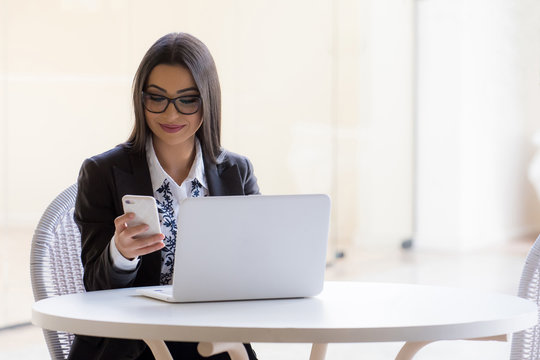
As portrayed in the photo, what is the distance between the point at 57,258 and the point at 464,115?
6.04 meters

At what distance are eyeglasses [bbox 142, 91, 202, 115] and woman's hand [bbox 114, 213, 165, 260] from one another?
0.34 metres

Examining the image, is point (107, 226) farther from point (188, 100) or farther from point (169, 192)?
point (188, 100)

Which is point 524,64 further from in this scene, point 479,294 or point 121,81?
point 479,294

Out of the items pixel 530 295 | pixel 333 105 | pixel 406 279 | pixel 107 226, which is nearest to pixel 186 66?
pixel 107 226

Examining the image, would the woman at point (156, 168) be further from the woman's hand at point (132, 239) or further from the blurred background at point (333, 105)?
the blurred background at point (333, 105)

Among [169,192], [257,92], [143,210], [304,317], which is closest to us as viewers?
[304,317]

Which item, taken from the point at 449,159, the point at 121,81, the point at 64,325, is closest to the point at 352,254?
the point at 449,159

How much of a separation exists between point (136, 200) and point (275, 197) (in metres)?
0.24

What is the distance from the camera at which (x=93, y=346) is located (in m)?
1.73

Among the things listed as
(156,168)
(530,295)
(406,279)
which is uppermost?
(156,168)

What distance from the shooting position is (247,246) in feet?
4.94

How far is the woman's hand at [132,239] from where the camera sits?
1551 millimetres

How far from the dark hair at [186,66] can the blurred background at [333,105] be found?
222 cm

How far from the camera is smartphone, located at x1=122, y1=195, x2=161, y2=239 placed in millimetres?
1523
